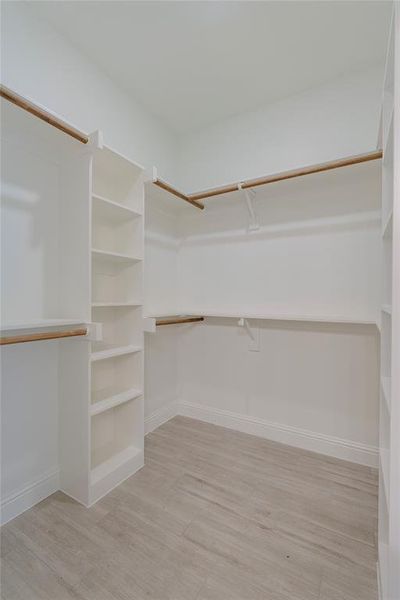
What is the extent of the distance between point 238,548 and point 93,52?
2.92 meters

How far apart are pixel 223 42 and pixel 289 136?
765 millimetres

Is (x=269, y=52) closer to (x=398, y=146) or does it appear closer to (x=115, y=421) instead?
(x=398, y=146)

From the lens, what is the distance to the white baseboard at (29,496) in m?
1.35

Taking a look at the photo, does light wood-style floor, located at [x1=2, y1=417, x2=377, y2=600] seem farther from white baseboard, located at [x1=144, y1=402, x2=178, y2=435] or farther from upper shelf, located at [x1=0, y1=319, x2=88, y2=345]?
upper shelf, located at [x1=0, y1=319, x2=88, y2=345]

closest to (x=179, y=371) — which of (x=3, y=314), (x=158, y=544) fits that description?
(x=158, y=544)

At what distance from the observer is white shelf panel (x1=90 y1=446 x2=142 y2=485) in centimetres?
152

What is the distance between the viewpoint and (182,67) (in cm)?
184

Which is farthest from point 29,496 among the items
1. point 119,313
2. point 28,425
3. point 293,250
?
point 293,250

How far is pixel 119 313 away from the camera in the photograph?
6.15ft

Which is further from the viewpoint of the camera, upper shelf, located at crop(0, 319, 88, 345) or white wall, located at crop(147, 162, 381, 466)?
white wall, located at crop(147, 162, 381, 466)

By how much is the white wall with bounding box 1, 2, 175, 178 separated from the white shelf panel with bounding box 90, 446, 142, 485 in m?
2.14

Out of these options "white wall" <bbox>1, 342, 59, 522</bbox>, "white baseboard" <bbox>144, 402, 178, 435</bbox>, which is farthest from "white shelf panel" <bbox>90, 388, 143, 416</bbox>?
"white baseboard" <bbox>144, 402, 178, 435</bbox>

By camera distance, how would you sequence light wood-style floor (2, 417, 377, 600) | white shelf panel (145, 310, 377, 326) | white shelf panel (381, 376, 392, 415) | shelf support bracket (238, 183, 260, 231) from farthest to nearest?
shelf support bracket (238, 183, 260, 231) → white shelf panel (145, 310, 377, 326) → light wood-style floor (2, 417, 377, 600) → white shelf panel (381, 376, 392, 415)

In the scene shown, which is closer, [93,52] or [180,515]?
[180,515]
